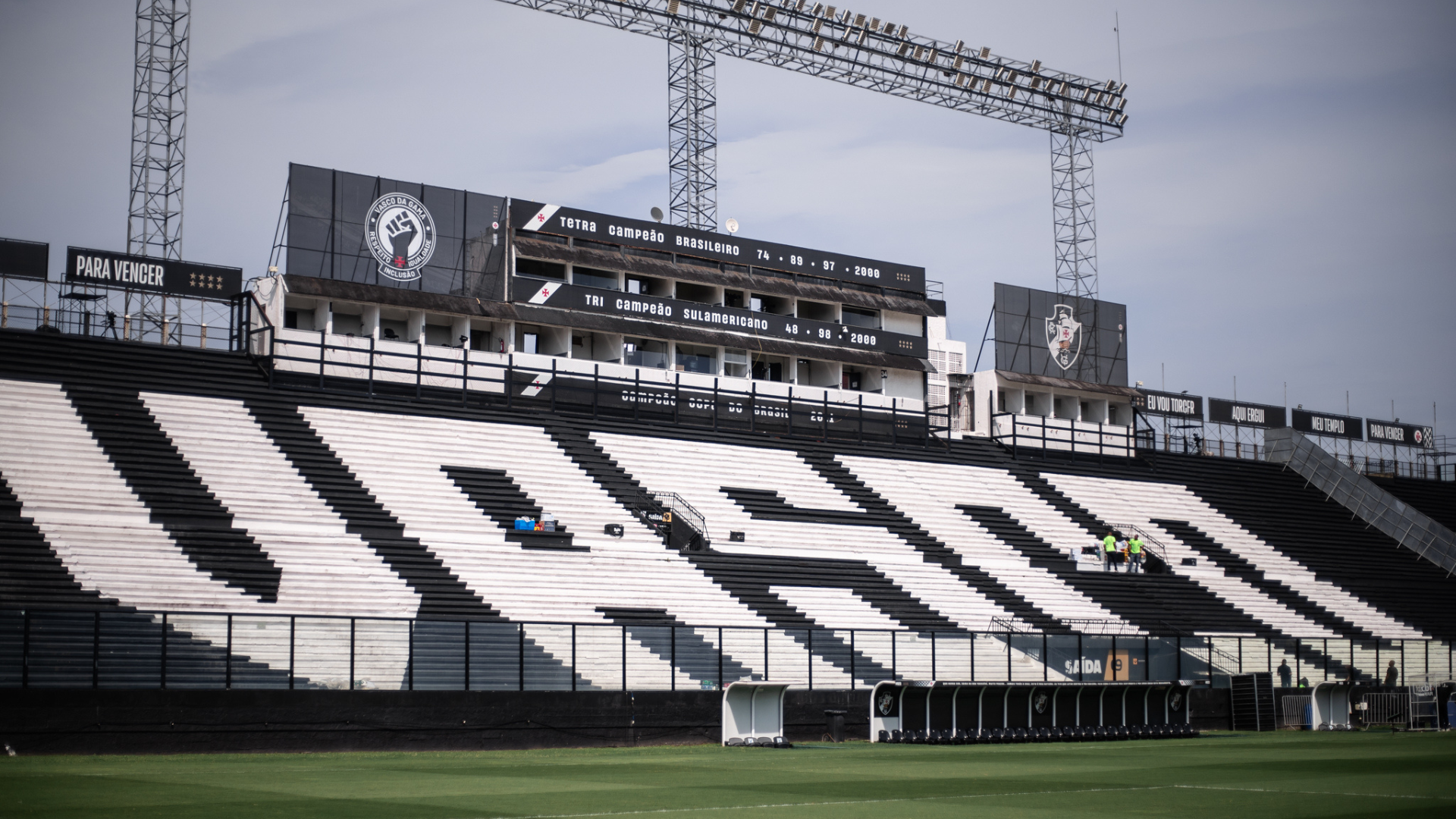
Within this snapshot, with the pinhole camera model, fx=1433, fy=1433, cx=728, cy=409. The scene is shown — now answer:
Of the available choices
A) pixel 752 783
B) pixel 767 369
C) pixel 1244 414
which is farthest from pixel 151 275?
pixel 1244 414

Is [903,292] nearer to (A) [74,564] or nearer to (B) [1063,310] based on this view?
(B) [1063,310]

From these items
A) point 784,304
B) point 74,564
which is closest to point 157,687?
point 74,564

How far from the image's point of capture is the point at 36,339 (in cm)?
3347

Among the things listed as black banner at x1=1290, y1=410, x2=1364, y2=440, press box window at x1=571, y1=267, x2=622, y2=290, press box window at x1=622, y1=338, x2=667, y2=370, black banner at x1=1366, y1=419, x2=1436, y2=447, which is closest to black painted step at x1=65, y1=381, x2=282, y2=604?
press box window at x1=571, y1=267, x2=622, y2=290

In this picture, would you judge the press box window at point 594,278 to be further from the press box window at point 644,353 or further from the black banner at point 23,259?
the black banner at point 23,259

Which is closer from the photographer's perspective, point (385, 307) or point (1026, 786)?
point (1026, 786)

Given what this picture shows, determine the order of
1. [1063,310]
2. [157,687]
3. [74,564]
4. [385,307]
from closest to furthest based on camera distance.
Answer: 1. [157,687]
2. [74,564]
3. [385,307]
4. [1063,310]

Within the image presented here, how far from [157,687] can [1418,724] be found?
27.6 metres

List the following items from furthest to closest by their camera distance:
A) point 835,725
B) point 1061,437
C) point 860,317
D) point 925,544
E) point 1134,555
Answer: point 1061,437, point 860,317, point 1134,555, point 925,544, point 835,725

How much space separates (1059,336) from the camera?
5866cm

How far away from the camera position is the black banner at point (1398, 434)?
67.9m

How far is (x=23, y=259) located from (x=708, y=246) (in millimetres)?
21678

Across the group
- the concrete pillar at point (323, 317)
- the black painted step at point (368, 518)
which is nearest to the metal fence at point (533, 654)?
the black painted step at point (368, 518)

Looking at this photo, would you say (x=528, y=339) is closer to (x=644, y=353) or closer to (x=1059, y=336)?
(x=644, y=353)
